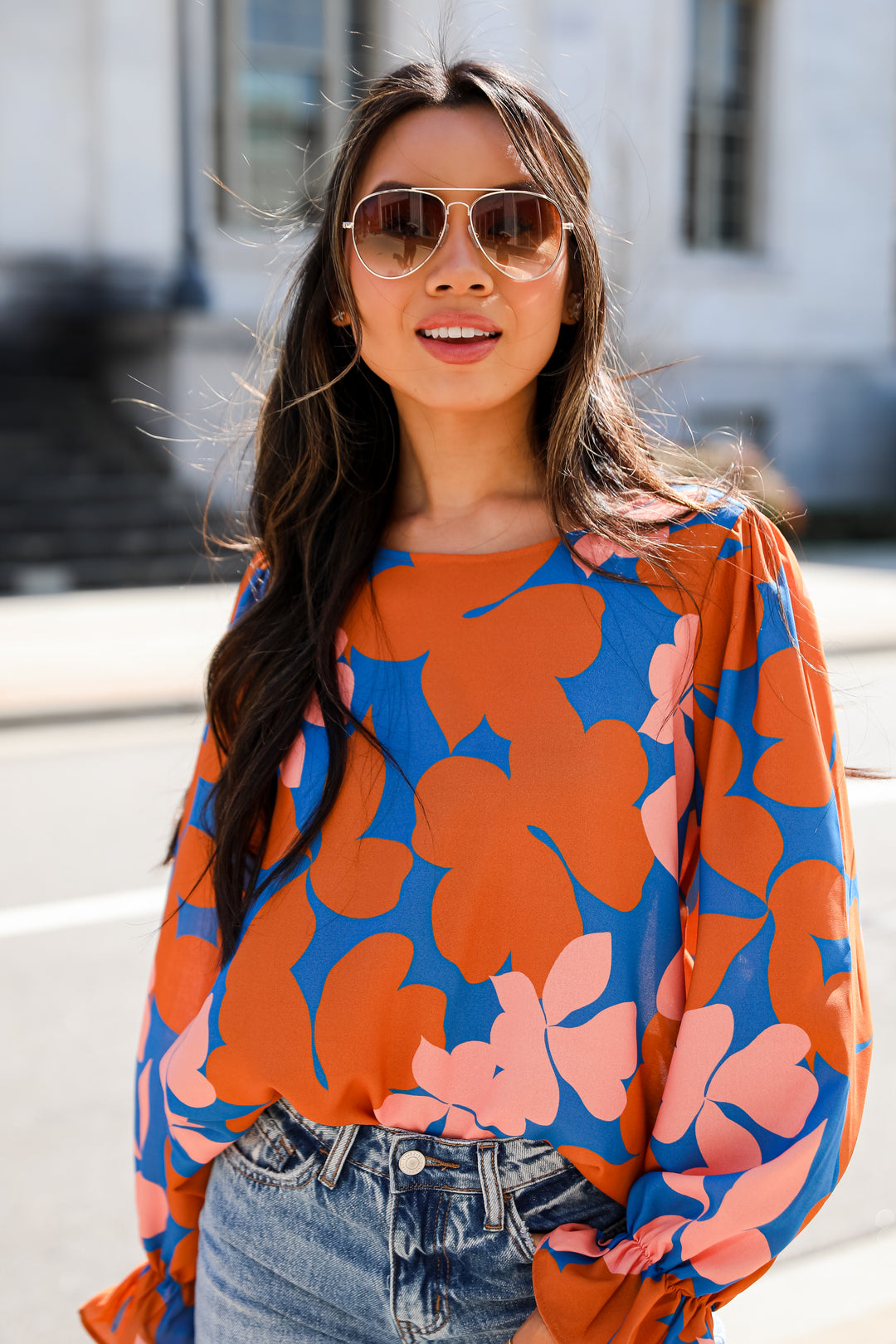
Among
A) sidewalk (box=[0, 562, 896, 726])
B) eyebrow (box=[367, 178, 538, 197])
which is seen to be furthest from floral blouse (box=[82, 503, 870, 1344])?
sidewalk (box=[0, 562, 896, 726])

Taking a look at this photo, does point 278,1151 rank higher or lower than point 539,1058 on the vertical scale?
lower

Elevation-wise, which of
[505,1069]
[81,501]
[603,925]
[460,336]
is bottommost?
[81,501]

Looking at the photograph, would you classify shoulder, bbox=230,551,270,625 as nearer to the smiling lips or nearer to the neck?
the neck

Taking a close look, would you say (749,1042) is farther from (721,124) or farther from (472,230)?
(721,124)

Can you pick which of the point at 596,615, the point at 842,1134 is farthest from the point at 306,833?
the point at 842,1134

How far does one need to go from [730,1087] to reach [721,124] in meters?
20.5

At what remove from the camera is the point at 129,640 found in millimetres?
10062

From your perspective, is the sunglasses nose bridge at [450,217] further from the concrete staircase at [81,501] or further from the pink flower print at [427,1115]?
the concrete staircase at [81,501]

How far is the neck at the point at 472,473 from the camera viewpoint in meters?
1.66

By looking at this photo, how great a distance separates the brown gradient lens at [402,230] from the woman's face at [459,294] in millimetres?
13

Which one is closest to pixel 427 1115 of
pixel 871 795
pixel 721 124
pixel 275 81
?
pixel 871 795

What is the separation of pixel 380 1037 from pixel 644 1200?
34 centimetres

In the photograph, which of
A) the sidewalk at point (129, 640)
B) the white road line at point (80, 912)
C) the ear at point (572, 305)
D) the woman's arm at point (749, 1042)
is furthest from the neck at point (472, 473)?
the sidewalk at point (129, 640)

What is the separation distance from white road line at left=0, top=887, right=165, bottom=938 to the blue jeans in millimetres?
3500
